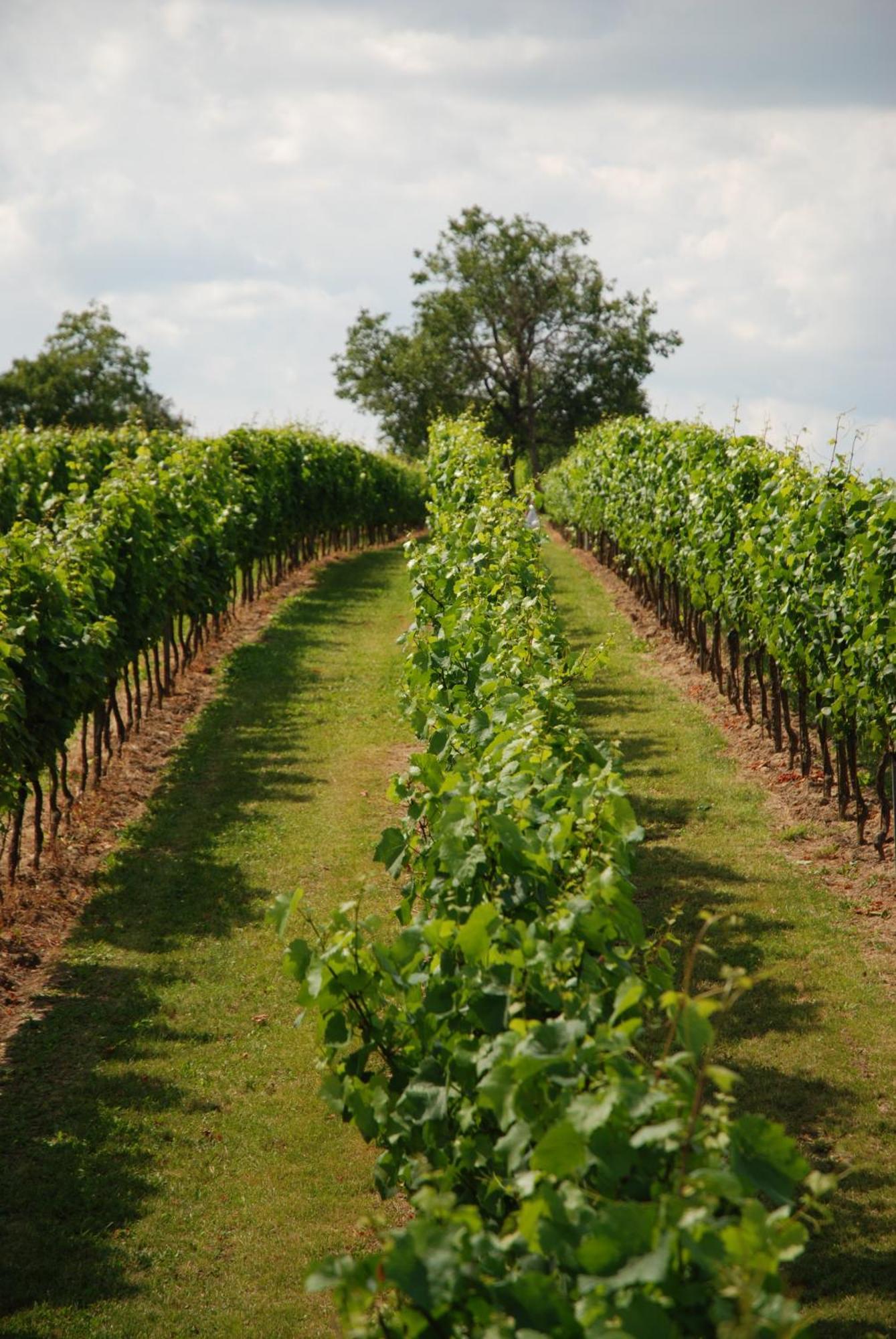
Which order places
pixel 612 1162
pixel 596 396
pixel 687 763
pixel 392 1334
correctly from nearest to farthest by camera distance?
pixel 612 1162
pixel 392 1334
pixel 687 763
pixel 596 396

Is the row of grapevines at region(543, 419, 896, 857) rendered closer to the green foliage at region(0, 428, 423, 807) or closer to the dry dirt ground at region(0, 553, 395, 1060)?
the green foliage at region(0, 428, 423, 807)

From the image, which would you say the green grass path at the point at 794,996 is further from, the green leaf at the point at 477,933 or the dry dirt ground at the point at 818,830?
the green leaf at the point at 477,933

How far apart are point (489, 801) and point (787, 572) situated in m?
7.15

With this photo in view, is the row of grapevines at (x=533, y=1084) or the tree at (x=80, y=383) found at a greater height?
the tree at (x=80, y=383)

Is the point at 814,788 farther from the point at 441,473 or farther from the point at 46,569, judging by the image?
the point at 441,473

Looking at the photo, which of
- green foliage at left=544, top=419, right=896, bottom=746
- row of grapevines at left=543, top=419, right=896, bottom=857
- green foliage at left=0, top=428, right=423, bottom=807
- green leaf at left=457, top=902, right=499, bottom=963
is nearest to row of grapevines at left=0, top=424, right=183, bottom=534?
green foliage at left=0, top=428, right=423, bottom=807

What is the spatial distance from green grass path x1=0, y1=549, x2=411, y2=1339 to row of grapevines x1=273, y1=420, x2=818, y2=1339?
1.40 metres

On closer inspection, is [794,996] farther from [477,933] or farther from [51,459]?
[51,459]

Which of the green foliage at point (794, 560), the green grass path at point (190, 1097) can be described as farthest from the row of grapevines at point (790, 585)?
the green grass path at point (190, 1097)

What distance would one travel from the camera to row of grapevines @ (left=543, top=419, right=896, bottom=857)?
9266 millimetres

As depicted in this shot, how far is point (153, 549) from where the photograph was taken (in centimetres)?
1251

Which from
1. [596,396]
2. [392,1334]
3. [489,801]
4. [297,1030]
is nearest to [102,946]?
[297,1030]

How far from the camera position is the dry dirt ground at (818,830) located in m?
8.52

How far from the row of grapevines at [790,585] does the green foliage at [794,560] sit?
15 millimetres
